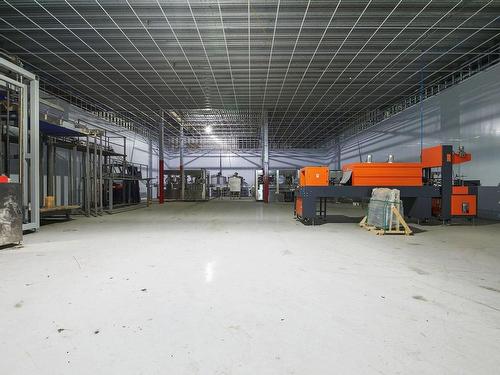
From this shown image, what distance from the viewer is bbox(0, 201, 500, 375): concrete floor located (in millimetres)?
1557

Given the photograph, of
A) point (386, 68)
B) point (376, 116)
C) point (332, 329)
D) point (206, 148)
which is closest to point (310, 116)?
point (376, 116)

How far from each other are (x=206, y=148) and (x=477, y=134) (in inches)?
801

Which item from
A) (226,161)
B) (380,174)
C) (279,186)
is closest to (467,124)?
(380,174)

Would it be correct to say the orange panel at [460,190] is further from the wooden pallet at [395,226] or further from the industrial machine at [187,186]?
the industrial machine at [187,186]

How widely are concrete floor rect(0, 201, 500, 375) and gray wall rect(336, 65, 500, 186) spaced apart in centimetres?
554

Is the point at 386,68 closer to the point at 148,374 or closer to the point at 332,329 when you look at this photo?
the point at 332,329

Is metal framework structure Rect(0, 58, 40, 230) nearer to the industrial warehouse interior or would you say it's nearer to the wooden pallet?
the industrial warehouse interior

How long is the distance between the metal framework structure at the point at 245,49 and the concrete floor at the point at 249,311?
5.76 m

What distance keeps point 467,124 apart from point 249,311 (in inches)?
405

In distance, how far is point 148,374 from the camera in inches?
56.7

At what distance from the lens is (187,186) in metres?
18.5

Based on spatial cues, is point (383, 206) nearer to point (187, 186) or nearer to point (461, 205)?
point (461, 205)

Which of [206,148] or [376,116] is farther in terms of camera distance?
[206,148]

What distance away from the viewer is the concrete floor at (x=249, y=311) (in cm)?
156
